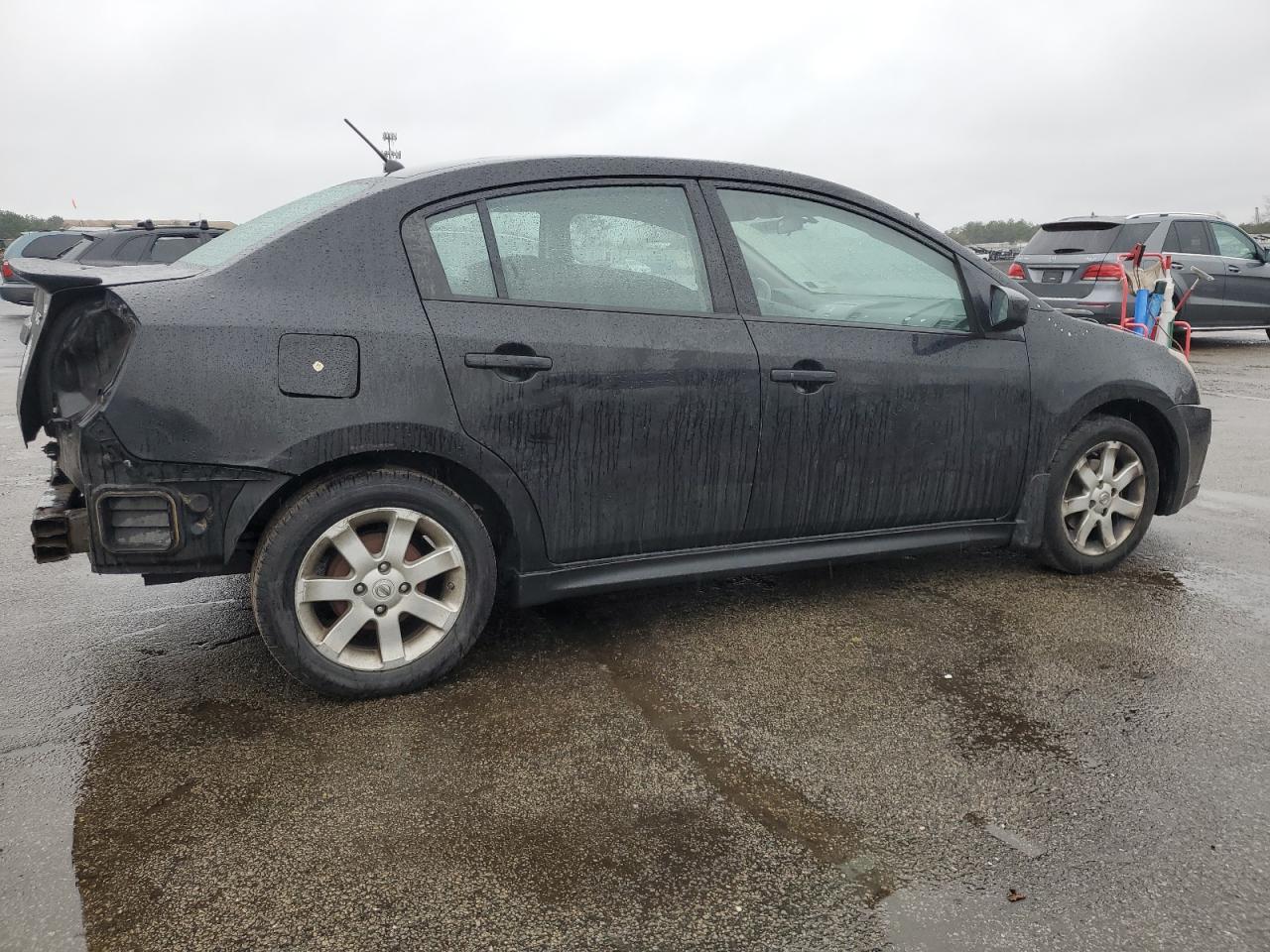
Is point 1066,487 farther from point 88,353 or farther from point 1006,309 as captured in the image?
point 88,353

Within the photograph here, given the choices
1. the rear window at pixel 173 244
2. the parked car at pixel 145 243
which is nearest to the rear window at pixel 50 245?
the parked car at pixel 145 243

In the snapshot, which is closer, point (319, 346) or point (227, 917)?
point (227, 917)

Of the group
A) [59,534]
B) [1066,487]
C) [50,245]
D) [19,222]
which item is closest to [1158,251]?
[1066,487]

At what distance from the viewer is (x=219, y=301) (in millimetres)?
2896

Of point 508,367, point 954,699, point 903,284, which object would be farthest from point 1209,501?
point 508,367

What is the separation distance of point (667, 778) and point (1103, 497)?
266 centimetres

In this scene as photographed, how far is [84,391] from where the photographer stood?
289cm

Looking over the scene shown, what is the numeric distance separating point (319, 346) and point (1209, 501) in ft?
17.0

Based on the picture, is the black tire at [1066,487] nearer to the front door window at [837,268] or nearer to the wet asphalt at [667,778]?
the wet asphalt at [667,778]

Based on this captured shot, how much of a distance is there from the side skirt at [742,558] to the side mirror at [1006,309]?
810 mm

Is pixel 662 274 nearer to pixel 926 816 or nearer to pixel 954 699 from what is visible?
pixel 954 699

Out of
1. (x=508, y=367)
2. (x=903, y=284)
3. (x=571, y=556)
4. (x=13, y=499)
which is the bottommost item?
(x=13, y=499)

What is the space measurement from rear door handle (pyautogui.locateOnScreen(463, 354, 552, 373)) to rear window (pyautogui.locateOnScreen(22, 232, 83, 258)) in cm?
1427

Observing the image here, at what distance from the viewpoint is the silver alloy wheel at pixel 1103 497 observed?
14.2ft
